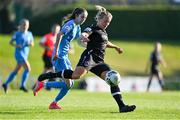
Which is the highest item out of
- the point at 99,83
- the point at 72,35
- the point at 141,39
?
the point at 72,35

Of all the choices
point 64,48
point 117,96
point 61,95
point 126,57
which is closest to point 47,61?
point 64,48

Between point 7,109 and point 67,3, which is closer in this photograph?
point 7,109

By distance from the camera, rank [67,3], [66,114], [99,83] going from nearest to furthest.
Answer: [66,114], [99,83], [67,3]

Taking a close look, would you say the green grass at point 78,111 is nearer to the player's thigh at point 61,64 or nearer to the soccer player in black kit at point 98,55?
the soccer player in black kit at point 98,55

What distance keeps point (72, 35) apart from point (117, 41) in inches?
1644

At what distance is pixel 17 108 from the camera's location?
15.9 m

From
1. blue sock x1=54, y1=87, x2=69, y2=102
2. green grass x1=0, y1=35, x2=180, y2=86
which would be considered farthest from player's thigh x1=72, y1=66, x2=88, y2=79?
green grass x1=0, y1=35, x2=180, y2=86

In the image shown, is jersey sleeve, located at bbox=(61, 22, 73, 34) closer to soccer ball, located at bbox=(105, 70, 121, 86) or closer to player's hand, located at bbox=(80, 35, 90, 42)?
player's hand, located at bbox=(80, 35, 90, 42)

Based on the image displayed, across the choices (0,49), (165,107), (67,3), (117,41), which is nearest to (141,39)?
(117,41)

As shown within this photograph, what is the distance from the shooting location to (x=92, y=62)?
15.0m

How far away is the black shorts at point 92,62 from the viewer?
1498cm

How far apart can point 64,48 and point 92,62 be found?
149 centimetres

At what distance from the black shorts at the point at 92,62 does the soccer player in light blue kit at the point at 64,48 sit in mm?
850

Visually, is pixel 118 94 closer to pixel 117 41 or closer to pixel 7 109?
pixel 7 109
